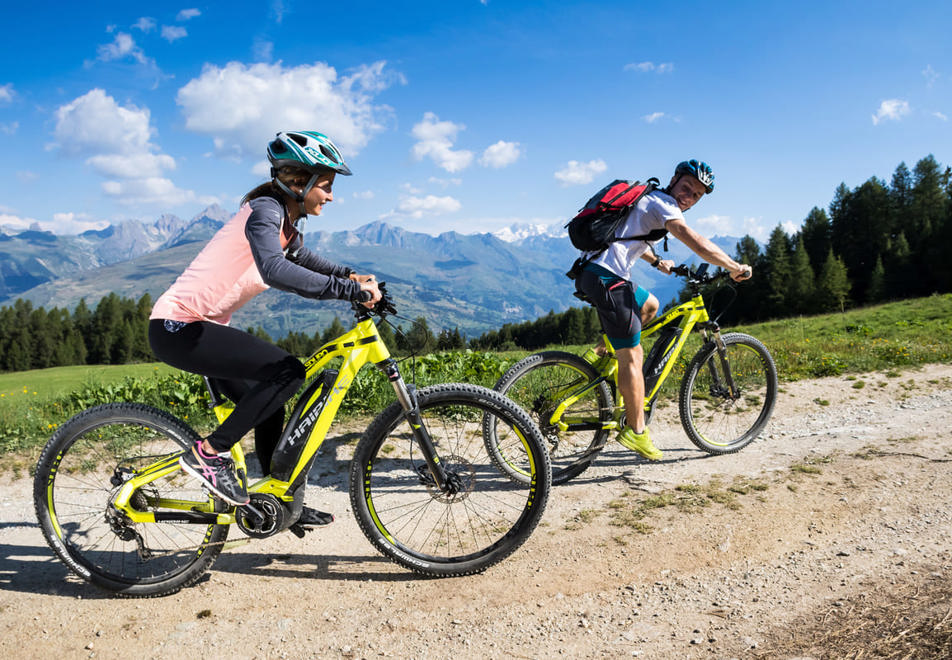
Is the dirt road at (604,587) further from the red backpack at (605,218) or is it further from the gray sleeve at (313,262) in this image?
the red backpack at (605,218)

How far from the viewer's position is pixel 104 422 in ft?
11.9

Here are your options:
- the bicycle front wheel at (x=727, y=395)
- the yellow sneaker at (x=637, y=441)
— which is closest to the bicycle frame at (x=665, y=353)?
the yellow sneaker at (x=637, y=441)

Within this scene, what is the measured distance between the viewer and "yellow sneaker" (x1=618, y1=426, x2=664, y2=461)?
5402 mm

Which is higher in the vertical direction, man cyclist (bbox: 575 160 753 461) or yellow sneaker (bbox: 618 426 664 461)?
man cyclist (bbox: 575 160 753 461)

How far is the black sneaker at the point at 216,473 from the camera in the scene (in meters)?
3.52

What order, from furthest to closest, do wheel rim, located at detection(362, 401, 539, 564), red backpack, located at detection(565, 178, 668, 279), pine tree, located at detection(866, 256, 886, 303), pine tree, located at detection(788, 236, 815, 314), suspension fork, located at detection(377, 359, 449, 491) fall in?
pine tree, located at detection(788, 236, 815, 314), pine tree, located at detection(866, 256, 886, 303), red backpack, located at detection(565, 178, 668, 279), wheel rim, located at detection(362, 401, 539, 564), suspension fork, located at detection(377, 359, 449, 491)

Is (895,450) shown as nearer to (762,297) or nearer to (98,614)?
(98,614)

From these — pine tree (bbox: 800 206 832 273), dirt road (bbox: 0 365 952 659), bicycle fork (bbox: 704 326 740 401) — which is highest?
pine tree (bbox: 800 206 832 273)

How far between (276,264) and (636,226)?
3398mm

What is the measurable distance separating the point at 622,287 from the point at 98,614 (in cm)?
467

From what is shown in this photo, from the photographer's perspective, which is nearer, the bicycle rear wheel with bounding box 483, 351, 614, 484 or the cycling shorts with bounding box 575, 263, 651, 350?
the cycling shorts with bounding box 575, 263, 651, 350

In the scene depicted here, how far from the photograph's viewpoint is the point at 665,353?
5777 millimetres

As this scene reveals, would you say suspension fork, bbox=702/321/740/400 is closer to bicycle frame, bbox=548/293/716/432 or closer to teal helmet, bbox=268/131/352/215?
bicycle frame, bbox=548/293/716/432

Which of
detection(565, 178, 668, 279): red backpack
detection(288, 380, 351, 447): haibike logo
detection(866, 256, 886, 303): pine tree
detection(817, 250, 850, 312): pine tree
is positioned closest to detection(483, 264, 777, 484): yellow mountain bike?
detection(565, 178, 668, 279): red backpack
